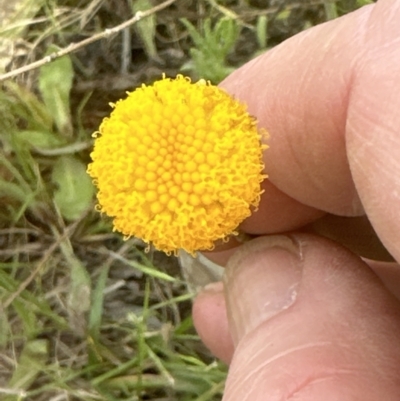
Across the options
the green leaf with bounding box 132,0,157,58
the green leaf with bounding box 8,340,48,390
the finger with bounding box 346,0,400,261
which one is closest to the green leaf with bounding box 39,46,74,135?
the green leaf with bounding box 132,0,157,58

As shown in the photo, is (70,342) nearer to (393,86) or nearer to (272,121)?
(272,121)

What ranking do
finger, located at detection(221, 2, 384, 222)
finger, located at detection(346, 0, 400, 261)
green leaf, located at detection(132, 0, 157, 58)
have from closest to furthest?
1. finger, located at detection(346, 0, 400, 261)
2. finger, located at detection(221, 2, 384, 222)
3. green leaf, located at detection(132, 0, 157, 58)

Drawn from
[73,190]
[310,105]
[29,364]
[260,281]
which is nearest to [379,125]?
[310,105]

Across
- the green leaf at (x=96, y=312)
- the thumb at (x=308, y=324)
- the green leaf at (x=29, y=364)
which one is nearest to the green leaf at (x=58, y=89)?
the green leaf at (x=96, y=312)

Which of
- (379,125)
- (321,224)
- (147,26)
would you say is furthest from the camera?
(147,26)

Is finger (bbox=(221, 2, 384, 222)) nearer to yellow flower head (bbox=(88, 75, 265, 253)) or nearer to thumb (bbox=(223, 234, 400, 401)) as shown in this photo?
thumb (bbox=(223, 234, 400, 401))

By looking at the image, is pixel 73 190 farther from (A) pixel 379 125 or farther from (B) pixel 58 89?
(A) pixel 379 125

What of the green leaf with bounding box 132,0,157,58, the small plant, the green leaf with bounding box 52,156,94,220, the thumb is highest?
the green leaf with bounding box 132,0,157,58
